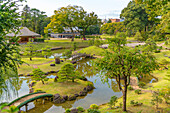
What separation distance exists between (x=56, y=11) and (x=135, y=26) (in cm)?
2613

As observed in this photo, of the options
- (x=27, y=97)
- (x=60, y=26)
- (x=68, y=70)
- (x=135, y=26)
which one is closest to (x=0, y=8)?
(x=27, y=97)

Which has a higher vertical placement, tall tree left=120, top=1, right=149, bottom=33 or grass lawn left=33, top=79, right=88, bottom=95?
tall tree left=120, top=1, right=149, bottom=33

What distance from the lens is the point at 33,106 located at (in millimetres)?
11703

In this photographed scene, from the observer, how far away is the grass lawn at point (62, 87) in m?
13.3

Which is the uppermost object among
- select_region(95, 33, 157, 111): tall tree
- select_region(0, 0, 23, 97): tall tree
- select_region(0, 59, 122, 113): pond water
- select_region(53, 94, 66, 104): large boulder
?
select_region(0, 0, 23, 97): tall tree

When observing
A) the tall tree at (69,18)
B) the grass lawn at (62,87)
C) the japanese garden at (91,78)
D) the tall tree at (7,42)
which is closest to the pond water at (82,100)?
the japanese garden at (91,78)

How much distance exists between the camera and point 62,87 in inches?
554

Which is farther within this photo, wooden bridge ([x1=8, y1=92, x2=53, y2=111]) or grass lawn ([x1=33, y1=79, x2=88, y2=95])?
grass lawn ([x1=33, y1=79, x2=88, y2=95])

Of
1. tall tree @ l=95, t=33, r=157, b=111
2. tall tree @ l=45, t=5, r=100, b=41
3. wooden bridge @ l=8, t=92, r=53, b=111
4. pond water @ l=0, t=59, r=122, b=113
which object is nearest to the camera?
tall tree @ l=95, t=33, r=157, b=111

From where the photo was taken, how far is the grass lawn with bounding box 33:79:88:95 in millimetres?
13323

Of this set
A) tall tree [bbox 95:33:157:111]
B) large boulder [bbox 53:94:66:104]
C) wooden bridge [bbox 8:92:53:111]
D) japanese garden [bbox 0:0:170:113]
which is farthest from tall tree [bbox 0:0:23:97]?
large boulder [bbox 53:94:66:104]

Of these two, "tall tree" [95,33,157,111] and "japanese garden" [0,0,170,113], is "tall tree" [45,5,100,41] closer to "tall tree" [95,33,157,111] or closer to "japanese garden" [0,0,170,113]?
"japanese garden" [0,0,170,113]

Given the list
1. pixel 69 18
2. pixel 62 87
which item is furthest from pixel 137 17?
pixel 62 87

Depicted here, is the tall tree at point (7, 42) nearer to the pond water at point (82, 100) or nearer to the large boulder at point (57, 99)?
the pond water at point (82, 100)
